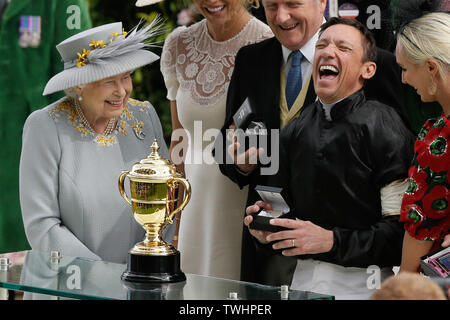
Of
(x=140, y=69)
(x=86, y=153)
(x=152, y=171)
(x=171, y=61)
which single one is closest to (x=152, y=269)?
(x=152, y=171)

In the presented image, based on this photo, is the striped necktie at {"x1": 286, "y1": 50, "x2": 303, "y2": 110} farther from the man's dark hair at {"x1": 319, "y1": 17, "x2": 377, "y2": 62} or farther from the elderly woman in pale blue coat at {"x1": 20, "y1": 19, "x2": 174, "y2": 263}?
the elderly woman in pale blue coat at {"x1": 20, "y1": 19, "x2": 174, "y2": 263}

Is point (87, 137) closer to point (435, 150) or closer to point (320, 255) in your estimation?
point (320, 255)

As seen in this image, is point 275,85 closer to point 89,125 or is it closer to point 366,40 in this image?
point 366,40

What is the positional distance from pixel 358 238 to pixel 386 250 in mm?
102

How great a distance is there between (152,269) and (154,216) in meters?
0.17

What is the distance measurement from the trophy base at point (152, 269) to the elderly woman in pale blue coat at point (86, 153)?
0.61m

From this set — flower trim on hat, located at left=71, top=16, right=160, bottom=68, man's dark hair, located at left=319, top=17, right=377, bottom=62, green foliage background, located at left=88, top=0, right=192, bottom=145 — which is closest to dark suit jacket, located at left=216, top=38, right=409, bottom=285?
man's dark hair, located at left=319, top=17, right=377, bottom=62

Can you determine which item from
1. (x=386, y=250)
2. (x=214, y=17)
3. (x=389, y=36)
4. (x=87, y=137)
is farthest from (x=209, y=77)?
(x=386, y=250)

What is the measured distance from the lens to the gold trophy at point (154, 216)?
2781 millimetres

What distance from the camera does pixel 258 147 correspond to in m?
3.35

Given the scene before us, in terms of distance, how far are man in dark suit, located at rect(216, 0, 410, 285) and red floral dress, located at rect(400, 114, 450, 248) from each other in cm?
35

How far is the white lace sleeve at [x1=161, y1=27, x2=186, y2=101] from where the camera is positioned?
150 inches

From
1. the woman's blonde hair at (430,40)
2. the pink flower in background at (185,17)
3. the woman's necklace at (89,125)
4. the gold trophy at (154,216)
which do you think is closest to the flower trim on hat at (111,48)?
the woman's necklace at (89,125)

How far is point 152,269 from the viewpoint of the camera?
2779 mm
